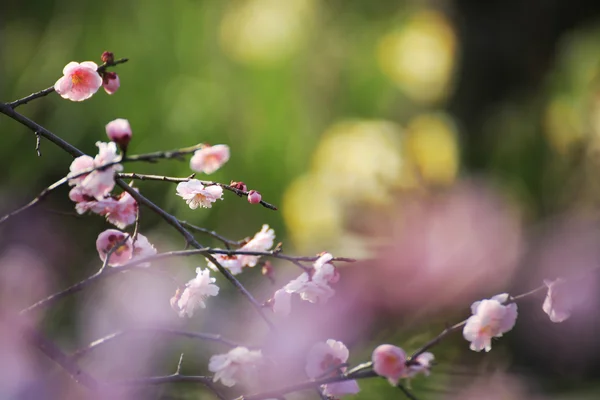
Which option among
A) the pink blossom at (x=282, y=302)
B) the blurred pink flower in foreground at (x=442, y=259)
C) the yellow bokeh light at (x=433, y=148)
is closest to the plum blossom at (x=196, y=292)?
the pink blossom at (x=282, y=302)

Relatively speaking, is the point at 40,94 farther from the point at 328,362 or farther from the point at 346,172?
the point at 346,172

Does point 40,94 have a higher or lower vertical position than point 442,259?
lower

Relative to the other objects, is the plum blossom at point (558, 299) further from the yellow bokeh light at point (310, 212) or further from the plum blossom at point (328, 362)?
the yellow bokeh light at point (310, 212)

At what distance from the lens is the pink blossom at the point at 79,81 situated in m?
0.58

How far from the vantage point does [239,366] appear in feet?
1.58

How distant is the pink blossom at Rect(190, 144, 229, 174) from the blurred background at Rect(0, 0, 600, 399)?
0.17m

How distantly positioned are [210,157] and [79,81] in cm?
14

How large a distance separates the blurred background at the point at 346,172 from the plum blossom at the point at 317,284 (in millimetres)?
74

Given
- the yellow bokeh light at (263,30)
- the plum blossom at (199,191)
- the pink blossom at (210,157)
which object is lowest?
the plum blossom at (199,191)

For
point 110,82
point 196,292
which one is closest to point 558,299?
point 196,292

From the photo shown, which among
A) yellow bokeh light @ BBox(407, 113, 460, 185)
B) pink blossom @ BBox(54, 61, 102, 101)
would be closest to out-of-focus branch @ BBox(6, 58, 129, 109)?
pink blossom @ BBox(54, 61, 102, 101)

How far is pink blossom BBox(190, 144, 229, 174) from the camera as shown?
550 millimetres

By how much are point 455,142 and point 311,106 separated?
4.12ft

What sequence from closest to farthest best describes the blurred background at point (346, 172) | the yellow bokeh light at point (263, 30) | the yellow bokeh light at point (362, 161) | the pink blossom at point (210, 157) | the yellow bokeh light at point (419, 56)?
the pink blossom at point (210, 157), the blurred background at point (346, 172), the yellow bokeh light at point (362, 161), the yellow bokeh light at point (263, 30), the yellow bokeh light at point (419, 56)
